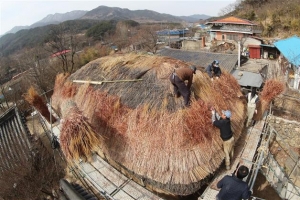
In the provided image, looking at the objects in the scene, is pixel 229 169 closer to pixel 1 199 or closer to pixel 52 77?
pixel 1 199

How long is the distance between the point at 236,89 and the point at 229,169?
3.37m

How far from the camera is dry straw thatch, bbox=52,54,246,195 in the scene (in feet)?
17.8

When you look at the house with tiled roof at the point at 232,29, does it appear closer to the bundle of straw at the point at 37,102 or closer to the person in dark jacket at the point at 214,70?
the person in dark jacket at the point at 214,70

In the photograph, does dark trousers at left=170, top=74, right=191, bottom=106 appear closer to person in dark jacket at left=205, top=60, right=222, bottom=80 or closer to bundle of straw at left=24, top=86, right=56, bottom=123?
person in dark jacket at left=205, top=60, right=222, bottom=80

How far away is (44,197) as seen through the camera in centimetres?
885

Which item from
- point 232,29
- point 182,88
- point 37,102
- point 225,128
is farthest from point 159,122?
point 232,29

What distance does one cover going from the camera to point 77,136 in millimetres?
5770

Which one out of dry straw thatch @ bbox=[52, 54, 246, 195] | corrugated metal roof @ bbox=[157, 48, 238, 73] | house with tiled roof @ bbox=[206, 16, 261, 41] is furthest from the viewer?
house with tiled roof @ bbox=[206, 16, 261, 41]

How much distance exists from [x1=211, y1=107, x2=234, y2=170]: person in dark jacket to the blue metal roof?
10.3 m

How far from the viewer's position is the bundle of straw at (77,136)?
5.77 meters

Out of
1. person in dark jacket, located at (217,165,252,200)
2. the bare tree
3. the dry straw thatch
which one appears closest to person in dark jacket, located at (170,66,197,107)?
the dry straw thatch

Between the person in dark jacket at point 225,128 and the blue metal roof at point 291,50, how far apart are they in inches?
406

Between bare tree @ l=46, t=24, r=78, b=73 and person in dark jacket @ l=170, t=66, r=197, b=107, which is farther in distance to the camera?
bare tree @ l=46, t=24, r=78, b=73

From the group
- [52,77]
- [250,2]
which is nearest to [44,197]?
[52,77]
